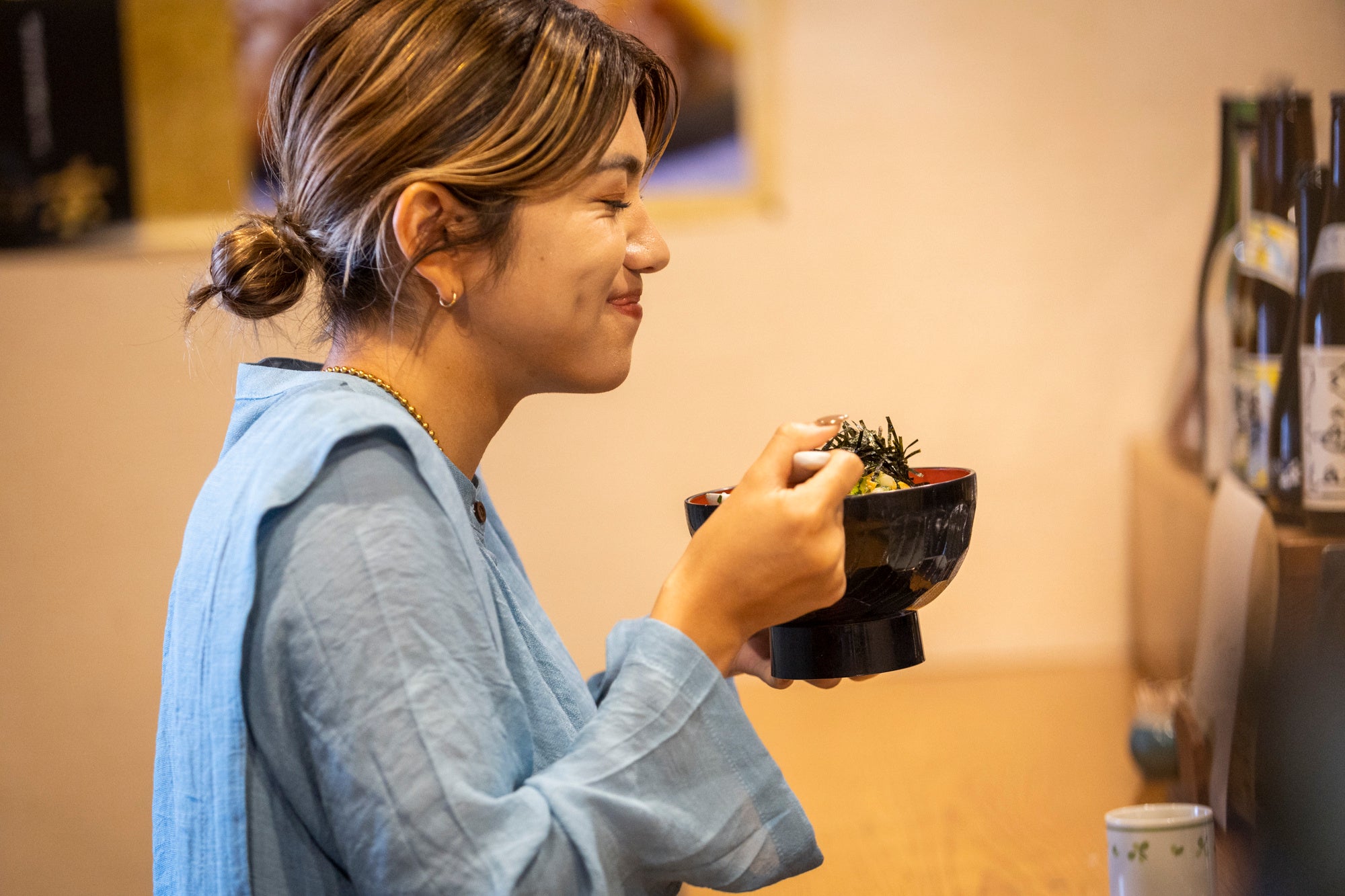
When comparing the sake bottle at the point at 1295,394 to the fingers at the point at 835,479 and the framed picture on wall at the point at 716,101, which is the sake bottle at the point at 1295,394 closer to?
the fingers at the point at 835,479

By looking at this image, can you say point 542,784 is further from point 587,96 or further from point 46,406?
point 46,406

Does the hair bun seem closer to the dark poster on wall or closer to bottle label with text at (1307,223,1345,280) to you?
bottle label with text at (1307,223,1345,280)

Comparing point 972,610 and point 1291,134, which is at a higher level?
point 1291,134

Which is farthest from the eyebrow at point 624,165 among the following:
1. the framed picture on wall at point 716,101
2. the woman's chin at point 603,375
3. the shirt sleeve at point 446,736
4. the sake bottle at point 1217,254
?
the framed picture on wall at point 716,101

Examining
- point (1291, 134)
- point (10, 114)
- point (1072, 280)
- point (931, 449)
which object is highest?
point (10, 114)

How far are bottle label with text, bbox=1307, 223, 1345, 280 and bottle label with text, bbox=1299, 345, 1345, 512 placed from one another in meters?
0.07

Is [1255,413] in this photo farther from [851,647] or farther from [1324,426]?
[851,647]

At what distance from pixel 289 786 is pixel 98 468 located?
1.57 meters

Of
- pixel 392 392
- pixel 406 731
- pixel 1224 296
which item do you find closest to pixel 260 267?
pixel 392 392

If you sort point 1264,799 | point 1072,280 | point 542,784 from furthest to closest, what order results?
point 1072,280
point 1264,799
point 542,784

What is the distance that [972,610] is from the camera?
187 centimetres

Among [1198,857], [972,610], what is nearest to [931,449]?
[972,610]

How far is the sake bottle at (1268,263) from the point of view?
3.20 ft

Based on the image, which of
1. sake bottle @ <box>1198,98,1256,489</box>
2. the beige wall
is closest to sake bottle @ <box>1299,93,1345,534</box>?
sake bottle @ <box>1198,98,1256,489</box>
